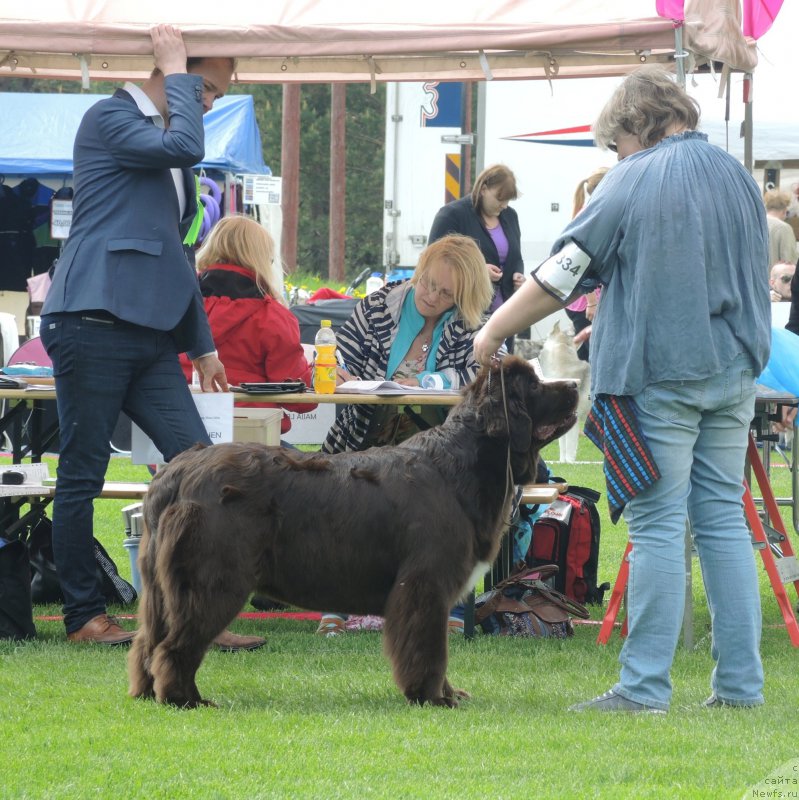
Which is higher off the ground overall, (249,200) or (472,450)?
(249,200)

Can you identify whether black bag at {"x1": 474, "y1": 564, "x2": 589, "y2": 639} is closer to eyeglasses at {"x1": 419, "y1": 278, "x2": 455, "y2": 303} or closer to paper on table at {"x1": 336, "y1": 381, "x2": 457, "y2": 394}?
paper on table at {"x1": 336, "y1": 381, "x2": 457, "y2": 394}

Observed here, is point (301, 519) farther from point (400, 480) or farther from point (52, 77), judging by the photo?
point (52, 77)

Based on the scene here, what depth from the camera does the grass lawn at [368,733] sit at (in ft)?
9.67

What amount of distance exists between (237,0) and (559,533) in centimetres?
273

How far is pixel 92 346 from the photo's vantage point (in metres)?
4.53

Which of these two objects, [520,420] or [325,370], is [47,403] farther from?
[520,420]

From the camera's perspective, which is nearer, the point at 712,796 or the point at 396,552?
the point at 712,796

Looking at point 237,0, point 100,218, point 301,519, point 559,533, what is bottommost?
point 559,533

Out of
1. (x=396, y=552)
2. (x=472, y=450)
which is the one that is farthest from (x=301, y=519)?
(x=472, y=450)

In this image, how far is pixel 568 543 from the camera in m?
5.86

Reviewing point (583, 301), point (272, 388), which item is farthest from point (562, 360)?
point (272, 388)

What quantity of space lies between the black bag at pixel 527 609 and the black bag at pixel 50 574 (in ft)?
5.54

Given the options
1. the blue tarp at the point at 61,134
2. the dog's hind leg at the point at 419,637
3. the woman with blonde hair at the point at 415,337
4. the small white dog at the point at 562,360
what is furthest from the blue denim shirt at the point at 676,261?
the blue tarp at the point at 61,134

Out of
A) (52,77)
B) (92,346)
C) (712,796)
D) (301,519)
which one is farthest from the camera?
(52,77)
